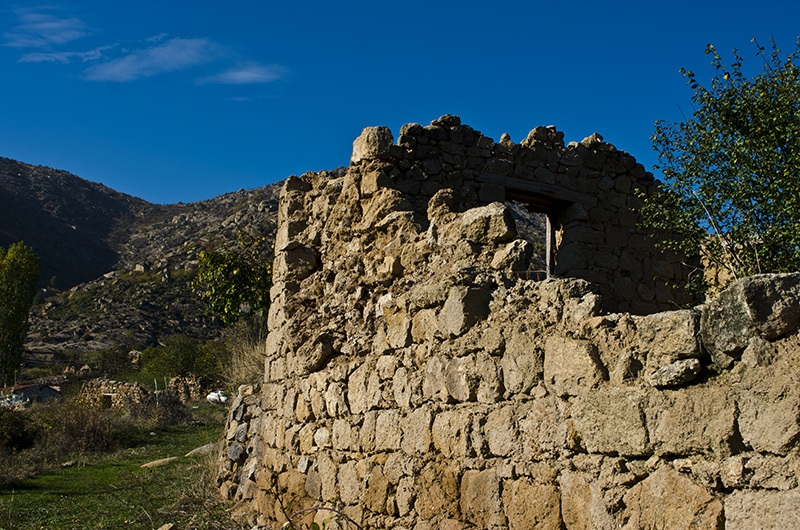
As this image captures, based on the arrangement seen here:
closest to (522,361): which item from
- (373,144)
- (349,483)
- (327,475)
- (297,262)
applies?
(349,483)

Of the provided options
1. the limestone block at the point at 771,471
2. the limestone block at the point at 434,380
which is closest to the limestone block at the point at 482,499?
the limestone block at the point at 434,380

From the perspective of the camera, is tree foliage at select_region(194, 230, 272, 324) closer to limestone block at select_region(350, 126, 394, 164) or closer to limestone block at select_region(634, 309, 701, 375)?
limestone block at select_region(350, 126, 394, 164)

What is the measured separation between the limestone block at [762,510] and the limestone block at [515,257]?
1895 mm

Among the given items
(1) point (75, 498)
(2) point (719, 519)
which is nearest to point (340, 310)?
(2) point (719, 519)

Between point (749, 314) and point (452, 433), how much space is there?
1832 millimetres

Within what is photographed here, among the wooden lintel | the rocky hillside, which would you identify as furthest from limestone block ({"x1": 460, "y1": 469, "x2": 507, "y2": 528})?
the rocky hillside

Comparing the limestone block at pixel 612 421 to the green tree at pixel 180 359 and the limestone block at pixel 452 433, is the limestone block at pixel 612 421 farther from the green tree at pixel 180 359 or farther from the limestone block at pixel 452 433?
the green tree at pixel 180 359

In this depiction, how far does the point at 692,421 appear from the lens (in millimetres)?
2975

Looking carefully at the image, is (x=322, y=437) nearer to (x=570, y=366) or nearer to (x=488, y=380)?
(x=488, y=380)

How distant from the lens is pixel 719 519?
2844 mm

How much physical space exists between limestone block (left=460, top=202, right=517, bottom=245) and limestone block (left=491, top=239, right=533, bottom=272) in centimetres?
12

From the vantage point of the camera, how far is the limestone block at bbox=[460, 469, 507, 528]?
384cm

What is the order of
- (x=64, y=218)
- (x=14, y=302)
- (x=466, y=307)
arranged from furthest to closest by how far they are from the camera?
1. (x=64, y=218)
2. (x=14, y=302)
3. (x=466, y=307)

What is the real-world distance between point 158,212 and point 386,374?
60803mm
